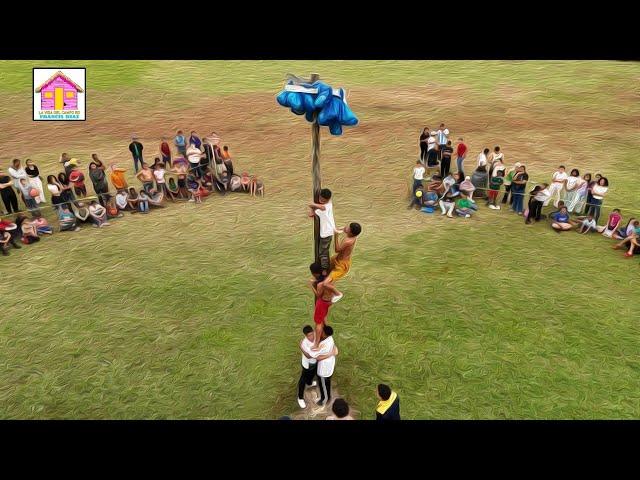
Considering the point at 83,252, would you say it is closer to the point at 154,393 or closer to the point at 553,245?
the point at 154,393

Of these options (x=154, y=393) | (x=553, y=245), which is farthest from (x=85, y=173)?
(x=553, y=245)

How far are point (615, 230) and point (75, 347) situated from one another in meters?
13.9

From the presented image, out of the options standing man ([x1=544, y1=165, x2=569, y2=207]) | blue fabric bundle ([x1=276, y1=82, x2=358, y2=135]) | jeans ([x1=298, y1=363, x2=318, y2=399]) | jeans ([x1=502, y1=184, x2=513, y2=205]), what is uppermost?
blue fabric bundle ([x1=276, y1=82, x2=358, y2=135])

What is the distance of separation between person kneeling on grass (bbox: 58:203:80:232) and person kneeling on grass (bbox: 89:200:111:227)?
1.65 feet

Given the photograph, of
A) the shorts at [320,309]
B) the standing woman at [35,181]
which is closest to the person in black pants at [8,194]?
the standing woman at [35,181]

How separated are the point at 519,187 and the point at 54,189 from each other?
45.2 feet

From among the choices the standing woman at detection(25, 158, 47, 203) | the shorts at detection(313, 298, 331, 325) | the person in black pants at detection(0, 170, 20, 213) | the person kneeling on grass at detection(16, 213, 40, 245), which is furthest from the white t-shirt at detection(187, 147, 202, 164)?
the shorts at detection(313, 298, 331, 325)

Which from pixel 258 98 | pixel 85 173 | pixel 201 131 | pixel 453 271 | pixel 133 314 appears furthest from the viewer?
pixel 258 98

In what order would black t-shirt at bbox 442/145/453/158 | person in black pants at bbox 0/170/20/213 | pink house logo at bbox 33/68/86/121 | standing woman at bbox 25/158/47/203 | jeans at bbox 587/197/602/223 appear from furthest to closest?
1. pink house logo at bbox 33/68/86/121
2. black t-shirt at bbox 442/145/453/158
3. standing woman at bbox 25/158/47/203
4. person in black pants at bbox 0/170/20/213
5. jeans at bbox 587/197/602/223

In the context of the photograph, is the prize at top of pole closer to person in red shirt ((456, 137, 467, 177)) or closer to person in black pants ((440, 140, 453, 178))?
person in black pants ((440, 140, 453, 178))

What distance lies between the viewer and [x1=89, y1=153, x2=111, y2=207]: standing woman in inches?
590

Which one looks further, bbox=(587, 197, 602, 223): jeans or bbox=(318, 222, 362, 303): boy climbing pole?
bbox=(587, 197, 602, 223): jeans

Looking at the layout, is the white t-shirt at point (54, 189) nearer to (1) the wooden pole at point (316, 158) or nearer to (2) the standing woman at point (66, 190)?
(2) the standing woman at point (66, 190)

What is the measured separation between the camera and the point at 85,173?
1741cm
